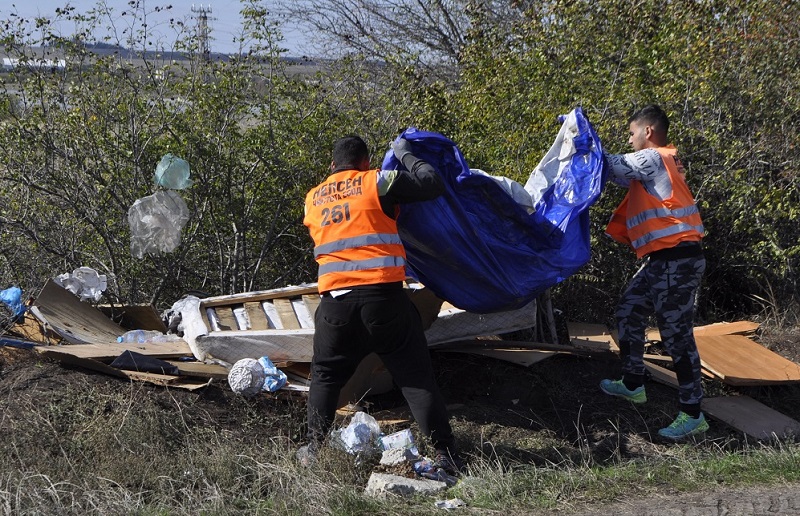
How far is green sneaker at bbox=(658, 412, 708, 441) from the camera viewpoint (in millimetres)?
5145

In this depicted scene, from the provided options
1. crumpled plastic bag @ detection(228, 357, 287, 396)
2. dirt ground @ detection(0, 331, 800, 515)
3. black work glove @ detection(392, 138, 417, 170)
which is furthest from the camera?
crumpled plastic bag @ detection(228, 357, 287, 396)

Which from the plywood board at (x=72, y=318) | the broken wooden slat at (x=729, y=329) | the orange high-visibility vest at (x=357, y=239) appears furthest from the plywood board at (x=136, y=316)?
the broken wooden slat at (x=729, y=329)

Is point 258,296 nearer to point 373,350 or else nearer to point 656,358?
point 373,350

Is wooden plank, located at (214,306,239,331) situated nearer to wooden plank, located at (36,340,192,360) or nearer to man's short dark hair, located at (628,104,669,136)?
wooden plank, located at (36,340,192,360)

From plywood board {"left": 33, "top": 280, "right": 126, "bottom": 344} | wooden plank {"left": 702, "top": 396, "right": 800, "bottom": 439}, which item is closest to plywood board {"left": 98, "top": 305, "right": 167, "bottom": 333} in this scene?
plywood board {"left": 33, "top": 280, "right": 126, "bottom": 344}

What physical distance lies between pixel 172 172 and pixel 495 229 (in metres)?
2.43

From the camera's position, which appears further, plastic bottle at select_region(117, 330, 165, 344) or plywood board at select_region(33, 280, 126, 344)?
plastic bottle at select_region(117, 330, 165, 344)

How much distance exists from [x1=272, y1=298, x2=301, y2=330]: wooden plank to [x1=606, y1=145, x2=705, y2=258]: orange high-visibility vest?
2090 millimetres

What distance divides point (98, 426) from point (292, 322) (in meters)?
1.39

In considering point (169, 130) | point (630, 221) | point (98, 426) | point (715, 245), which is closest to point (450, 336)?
point (630, 221)

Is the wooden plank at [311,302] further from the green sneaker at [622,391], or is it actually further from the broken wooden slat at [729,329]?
the broken wooden slat at [729,329]

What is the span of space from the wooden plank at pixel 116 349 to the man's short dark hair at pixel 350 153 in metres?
1.66

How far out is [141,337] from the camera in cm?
571

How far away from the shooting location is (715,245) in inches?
286
